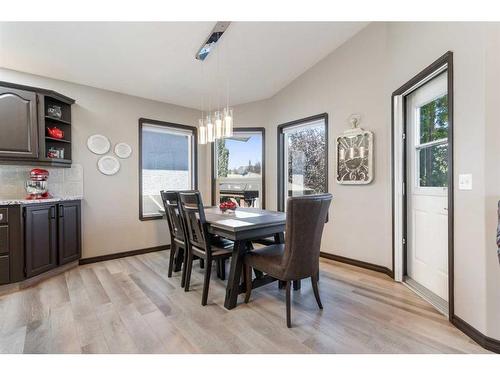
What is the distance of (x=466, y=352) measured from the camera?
1.54 meters

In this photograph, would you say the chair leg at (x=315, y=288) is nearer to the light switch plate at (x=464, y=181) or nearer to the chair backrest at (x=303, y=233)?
the chair backrest at (x=303, y=233)

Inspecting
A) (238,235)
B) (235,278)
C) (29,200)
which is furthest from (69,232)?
(238,235)

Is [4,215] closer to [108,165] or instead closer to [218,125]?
[108,165]

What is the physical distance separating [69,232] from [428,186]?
4198 mm

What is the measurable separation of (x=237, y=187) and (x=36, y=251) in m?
2.91

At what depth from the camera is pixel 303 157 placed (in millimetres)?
3918

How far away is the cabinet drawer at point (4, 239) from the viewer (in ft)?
8.02

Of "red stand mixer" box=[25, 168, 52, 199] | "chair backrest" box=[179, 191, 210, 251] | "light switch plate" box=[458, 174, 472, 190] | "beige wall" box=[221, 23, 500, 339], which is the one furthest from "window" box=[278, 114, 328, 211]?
"red stand mixer" box=[25, 168, 52, 199]

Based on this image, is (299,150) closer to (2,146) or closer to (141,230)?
(141,230)

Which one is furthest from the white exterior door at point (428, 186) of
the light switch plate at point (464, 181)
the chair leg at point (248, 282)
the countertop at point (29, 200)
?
the countertop at point (29, 200)

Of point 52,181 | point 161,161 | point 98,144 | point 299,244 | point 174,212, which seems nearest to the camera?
point 299,244

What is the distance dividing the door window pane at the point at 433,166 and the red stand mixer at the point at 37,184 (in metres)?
4.28

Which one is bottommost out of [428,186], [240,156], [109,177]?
[428,186]
